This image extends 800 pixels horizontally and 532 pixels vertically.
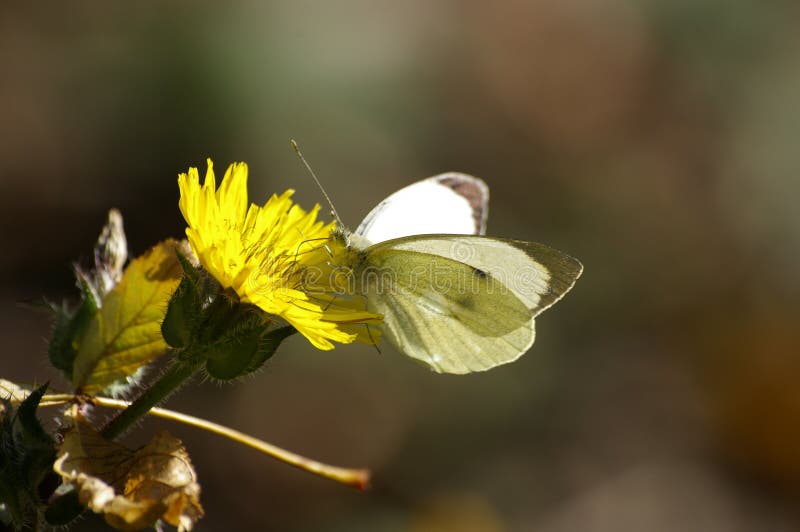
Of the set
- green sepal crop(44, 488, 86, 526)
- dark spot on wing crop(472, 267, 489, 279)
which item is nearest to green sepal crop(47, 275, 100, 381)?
green sepal crop(44, 488, 86, 526)

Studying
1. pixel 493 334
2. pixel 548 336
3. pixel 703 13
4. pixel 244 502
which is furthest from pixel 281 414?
pixel 703 13

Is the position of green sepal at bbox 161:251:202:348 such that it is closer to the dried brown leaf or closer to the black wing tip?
the dried brown leaf

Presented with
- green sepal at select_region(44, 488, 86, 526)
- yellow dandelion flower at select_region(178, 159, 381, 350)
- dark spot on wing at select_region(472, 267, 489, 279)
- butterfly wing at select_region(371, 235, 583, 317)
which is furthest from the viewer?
dark spot on wing at select_region(472, 267, 489, 279)

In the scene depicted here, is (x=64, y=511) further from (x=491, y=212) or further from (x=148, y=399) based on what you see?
(x=491, y=212)

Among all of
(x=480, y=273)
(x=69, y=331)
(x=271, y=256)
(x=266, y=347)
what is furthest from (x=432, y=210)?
(x=69, y=331)

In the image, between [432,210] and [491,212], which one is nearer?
[432,210]

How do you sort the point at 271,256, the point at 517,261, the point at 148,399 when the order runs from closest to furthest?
the point at 148,399 < the point at 271,256 < the point at 517,261

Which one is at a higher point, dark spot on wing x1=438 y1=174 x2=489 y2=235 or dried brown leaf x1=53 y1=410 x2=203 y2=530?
dark spot on wing x1=438 y1=174 x2=489 y2=235
